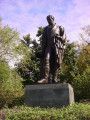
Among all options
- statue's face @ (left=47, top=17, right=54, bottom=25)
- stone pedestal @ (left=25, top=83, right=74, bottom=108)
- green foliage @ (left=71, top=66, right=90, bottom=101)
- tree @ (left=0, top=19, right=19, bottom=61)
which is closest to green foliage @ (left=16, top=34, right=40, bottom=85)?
tree @ (left=0, top=19, right=19, bottom=61)

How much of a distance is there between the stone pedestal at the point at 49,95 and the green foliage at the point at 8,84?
14155 millimetres

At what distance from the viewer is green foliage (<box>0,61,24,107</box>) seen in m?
20.0

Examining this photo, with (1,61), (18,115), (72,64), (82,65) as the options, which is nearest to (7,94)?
(1,61)

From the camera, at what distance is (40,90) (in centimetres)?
615

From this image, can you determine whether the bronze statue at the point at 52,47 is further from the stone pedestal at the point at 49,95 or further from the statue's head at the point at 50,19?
the stone pedestal at the point at 49,95

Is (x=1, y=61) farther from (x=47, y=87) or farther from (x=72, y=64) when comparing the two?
(x=47, y=87)

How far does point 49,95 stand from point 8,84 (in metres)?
14.7

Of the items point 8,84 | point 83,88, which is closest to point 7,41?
point 8,84

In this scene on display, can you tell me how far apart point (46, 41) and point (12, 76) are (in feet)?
44.5

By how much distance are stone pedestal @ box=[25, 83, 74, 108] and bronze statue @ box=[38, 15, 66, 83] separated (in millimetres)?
854

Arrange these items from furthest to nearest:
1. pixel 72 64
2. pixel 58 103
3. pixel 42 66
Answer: pixel 72 64, pixel 42 66, pixel 58 103

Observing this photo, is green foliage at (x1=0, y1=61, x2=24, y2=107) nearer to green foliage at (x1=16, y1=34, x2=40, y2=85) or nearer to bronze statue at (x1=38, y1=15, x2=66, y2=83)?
green foliage at (x1=16, y1=34, x2=40, y2=85)

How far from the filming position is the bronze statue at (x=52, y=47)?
7106 millimetres

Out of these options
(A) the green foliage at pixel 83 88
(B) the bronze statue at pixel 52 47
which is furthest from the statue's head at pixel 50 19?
(A) the green foliage at pixel 83 88
